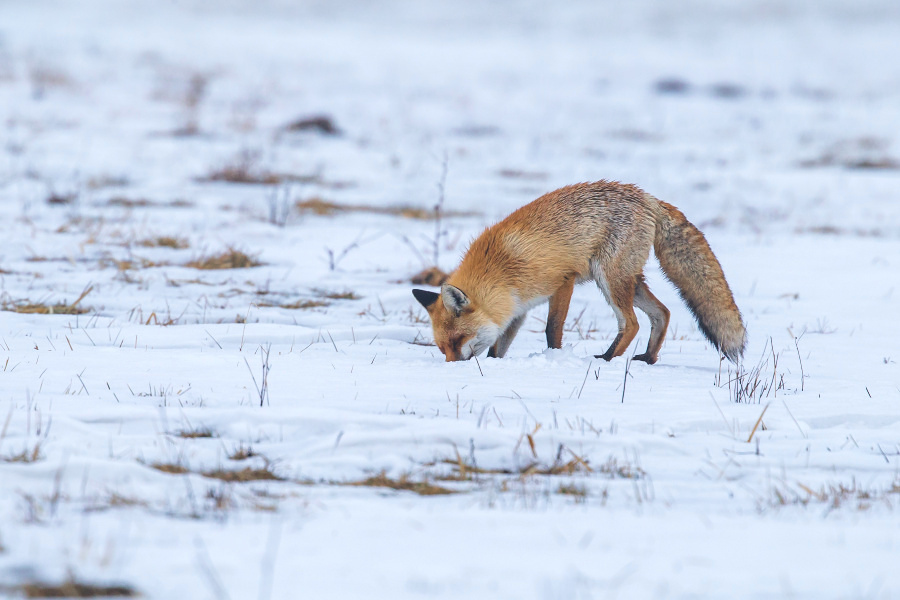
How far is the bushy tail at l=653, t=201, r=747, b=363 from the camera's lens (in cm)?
549

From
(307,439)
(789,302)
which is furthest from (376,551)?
(789,302)

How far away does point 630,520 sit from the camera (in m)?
2.71

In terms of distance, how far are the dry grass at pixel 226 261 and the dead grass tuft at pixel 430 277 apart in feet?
5.79

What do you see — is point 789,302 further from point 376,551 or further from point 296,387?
point 376,551

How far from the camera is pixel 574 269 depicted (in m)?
5.83

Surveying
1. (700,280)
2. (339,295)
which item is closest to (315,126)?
(339,295)

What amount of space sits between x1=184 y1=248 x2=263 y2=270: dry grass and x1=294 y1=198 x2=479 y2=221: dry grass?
10.9 feet

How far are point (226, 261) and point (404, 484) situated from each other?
5.98m

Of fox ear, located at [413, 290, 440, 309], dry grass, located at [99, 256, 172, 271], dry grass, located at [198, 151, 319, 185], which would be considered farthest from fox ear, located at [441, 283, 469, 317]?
dry grass, located at [198, 151, 319, 185]

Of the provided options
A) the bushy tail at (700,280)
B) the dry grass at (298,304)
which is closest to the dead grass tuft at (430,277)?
the dry grass at (298,304)

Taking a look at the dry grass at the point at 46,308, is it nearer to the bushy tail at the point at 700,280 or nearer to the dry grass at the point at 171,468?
the dry grass at the point at 171,468

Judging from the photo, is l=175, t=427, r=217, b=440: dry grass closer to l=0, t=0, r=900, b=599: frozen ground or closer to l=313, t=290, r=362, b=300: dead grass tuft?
l=0, t=0, r=900, b=599: frozen ground

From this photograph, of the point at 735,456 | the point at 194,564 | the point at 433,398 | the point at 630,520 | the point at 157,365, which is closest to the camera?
the point at 194,564

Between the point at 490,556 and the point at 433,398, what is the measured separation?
1946 mm
